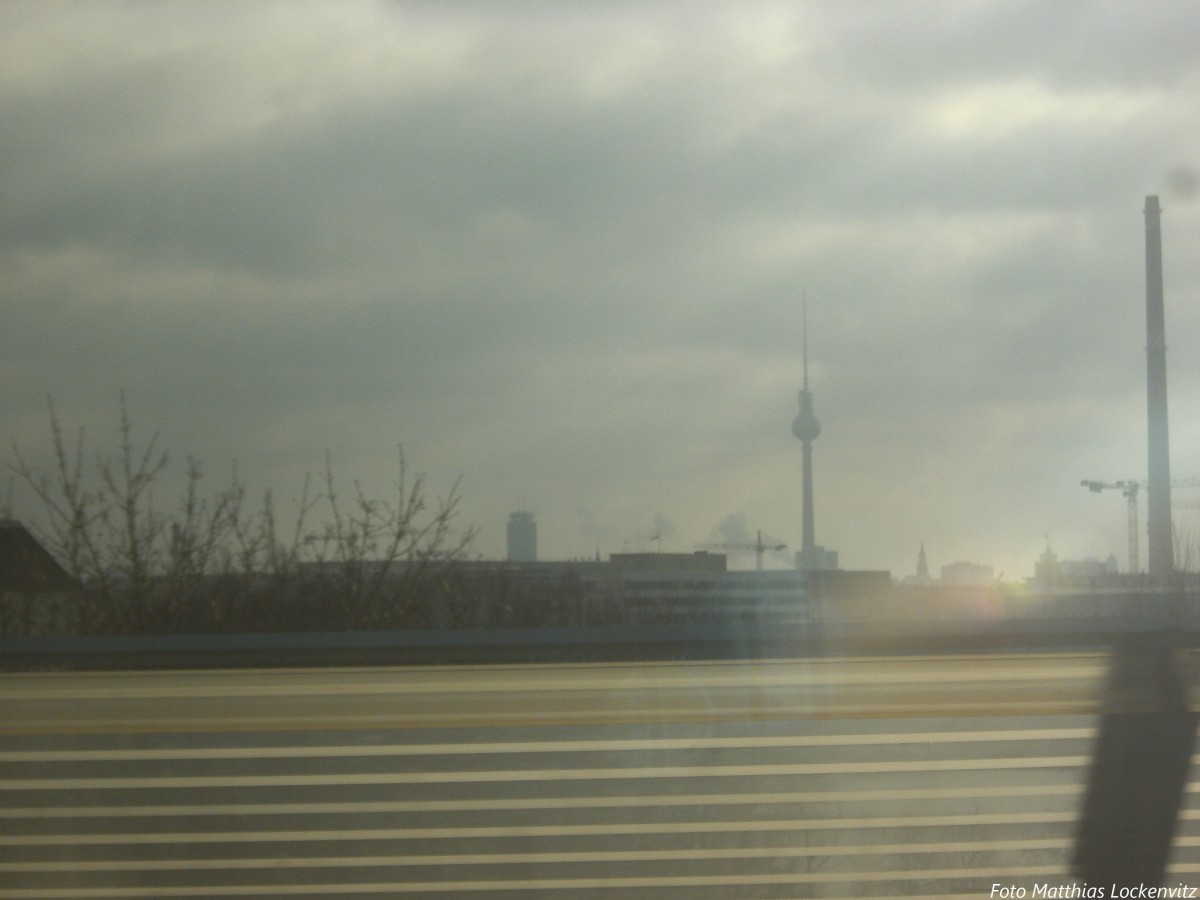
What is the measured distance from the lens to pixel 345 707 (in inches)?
131

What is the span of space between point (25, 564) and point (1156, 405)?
46679mm

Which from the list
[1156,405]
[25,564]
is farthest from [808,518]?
[25,564]

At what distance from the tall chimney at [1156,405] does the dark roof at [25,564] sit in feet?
125

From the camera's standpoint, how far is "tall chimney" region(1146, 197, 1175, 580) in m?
46.3

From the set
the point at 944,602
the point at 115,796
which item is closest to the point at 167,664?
the point at 115,796

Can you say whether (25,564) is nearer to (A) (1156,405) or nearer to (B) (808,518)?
(A) (1156,405)

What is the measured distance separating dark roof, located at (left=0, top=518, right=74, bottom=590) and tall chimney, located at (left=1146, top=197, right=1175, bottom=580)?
38040 millimetres

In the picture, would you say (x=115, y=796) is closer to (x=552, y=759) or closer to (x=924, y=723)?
(x=552, y=759)

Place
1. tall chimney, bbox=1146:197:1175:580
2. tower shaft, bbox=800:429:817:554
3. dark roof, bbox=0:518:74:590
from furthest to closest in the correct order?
1. tower shaft, bbox=800:429:817:554
2. tall chimney, bbox=1146:197:1175:580
3. dark roof, bbox=0:518:74:590

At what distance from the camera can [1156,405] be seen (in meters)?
49.6

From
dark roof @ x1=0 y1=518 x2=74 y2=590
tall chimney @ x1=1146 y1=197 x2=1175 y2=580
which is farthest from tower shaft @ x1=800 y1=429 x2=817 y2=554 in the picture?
dark roof @ x1=0 y1=518 x2=74 y2=590

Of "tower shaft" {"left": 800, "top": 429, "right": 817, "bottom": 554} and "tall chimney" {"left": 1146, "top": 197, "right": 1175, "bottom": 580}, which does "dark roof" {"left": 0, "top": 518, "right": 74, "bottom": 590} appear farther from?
"tower shaft" {"left": 800, "top": 429, "right": 817, "bottom": 554}

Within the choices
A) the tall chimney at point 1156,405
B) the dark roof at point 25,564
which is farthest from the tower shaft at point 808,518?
the dark roof at point 25,564

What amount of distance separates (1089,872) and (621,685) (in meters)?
1.32
